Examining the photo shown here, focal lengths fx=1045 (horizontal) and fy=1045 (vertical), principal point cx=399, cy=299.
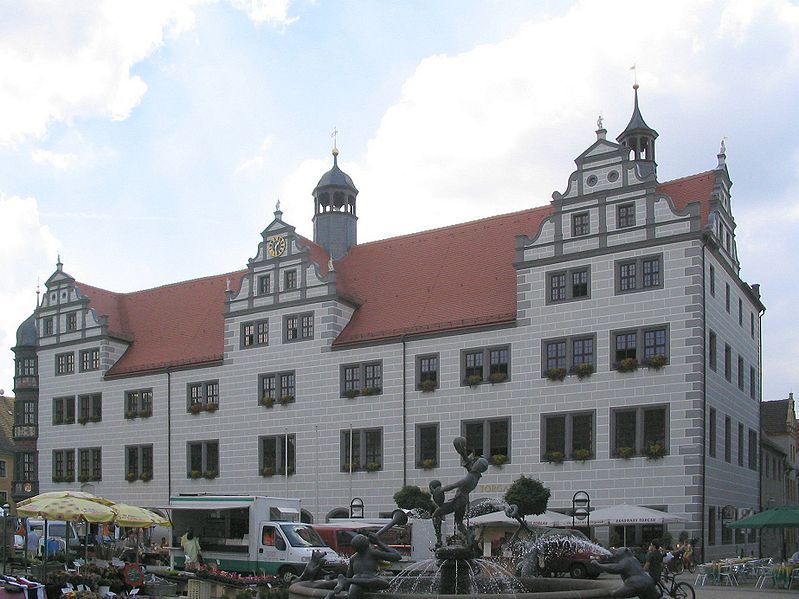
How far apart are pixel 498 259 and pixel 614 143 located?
749 centimetres

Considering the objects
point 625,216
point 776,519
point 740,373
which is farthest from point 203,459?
point 776,519

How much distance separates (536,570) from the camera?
26719 millimetres

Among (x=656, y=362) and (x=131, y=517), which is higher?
(x=656, y=362)

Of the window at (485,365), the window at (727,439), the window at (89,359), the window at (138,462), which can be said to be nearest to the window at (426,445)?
the window at (485,365)

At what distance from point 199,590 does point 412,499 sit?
586 inches

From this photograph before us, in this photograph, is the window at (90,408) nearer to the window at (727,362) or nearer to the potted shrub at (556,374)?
the potted shrub at (556,374)

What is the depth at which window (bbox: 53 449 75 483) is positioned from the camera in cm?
5331

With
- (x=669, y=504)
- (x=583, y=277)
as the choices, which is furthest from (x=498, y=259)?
(x=669, y=504)

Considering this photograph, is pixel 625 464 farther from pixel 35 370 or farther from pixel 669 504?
pixel 35 370

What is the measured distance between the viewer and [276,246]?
154 feet

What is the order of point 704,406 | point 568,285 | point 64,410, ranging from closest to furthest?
1. point 704,406
2. point 568,285
3. point 64,410

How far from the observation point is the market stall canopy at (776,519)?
106 feet

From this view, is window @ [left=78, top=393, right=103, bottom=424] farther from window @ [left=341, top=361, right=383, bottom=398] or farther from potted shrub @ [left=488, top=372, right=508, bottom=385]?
potted shrub @ [left=488, top=372, right=508, bottom=385]

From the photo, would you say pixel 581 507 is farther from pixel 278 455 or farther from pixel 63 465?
pixel 63 465
